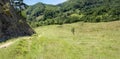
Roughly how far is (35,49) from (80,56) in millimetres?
6620

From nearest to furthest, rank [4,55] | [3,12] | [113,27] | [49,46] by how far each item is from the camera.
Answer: [4,55]
[49,46]
[3,12]
[113,27]

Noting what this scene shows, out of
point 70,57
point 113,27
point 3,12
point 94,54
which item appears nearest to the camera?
point 70,57

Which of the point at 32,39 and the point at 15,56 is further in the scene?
the point at 32,39

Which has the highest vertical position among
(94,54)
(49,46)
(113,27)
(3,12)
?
(3,12)

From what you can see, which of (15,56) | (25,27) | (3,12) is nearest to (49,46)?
(15,56)

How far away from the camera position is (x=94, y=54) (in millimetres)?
43688

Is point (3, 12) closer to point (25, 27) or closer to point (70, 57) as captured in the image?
point (25, 27)

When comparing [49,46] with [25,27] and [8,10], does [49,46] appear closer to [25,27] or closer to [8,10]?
[8,10]

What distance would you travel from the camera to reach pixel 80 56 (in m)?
38.8

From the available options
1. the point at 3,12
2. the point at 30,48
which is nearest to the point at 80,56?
the point at 30,48

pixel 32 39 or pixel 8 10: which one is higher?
pixel 8 10

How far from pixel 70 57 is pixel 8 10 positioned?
17.2m

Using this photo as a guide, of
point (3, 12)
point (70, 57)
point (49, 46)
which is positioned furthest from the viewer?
point (3, 12)

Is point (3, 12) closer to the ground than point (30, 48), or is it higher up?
higher up
